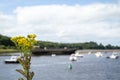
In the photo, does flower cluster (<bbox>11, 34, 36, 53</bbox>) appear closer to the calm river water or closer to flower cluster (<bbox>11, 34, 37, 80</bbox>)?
flower cluster (<bbox>11, 34, 37, 80</bbox>)

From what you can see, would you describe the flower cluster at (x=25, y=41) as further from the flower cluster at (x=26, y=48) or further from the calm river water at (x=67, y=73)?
the calm river water at (x=67, y=73)

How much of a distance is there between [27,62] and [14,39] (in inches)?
49.6

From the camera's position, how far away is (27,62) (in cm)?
1738

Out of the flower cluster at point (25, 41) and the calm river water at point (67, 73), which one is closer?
the flower cluster at point (25, 41)

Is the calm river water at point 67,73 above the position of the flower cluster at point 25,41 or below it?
below

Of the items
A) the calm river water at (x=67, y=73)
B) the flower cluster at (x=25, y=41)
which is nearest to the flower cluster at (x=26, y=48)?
the flower cluster at (x=25, y=41)

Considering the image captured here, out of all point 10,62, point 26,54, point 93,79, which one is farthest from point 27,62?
point 10,62

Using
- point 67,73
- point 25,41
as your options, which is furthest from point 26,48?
point 67,73

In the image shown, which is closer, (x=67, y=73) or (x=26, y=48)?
(x=26, y=48)

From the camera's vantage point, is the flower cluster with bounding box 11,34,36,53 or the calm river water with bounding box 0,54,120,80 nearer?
the flower cluster with bounding box 11,34,36,53

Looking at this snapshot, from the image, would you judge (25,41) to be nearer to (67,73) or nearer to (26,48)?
(26,48)

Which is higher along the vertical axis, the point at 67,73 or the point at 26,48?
the point at 26,48

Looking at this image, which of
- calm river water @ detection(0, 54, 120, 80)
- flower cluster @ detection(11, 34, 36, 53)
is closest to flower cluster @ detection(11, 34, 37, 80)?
flower cluster @ detection(11, 34, 36, 53)

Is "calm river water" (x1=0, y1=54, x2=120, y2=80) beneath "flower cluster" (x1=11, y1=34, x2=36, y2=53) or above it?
beneath
